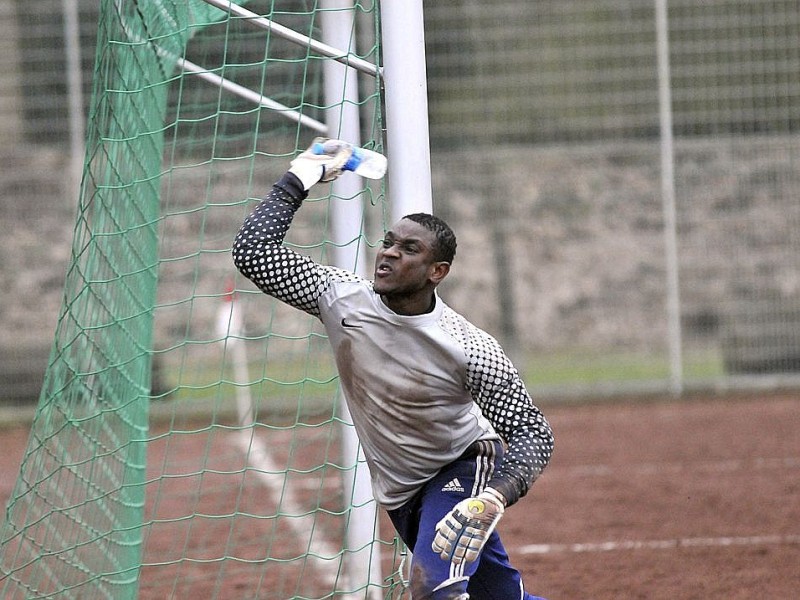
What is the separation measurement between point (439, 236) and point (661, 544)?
3482 millimetres

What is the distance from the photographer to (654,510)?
790cm

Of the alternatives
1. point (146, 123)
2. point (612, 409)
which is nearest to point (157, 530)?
point (146, 123)

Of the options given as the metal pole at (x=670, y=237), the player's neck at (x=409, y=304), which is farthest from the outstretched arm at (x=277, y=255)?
the metal pole at (x=670, y=237)

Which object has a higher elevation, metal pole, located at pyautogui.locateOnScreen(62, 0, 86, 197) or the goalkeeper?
metal pole, located at pyautogui.locateOnScreen(62, 0, 86, 197)

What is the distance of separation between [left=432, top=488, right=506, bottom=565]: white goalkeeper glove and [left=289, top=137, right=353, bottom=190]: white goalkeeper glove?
124 cm

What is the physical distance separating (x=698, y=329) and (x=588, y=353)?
112 centimetres

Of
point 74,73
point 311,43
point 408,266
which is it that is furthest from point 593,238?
point 408,266

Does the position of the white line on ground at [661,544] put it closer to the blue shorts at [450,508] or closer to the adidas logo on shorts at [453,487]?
the blue shorts at [450,508]

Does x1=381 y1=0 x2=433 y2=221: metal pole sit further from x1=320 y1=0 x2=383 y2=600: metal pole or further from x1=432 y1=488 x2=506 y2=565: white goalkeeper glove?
x1=432 y1=488 x2=506 y2=565: white goalkeeper glove

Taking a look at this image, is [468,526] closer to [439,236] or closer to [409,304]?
[409,304]

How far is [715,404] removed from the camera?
12.4 meters

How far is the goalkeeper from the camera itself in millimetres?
3973

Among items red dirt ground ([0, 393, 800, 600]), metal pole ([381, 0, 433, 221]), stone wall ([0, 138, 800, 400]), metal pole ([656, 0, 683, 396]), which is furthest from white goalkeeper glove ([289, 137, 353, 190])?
metal pole ([656, 0, 683, 396])

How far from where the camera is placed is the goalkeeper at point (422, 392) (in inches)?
156
